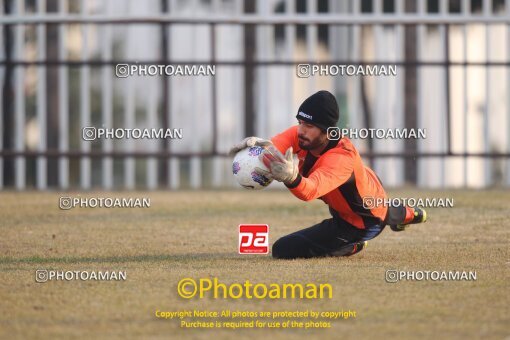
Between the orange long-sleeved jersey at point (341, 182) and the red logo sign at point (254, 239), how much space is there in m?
0.64

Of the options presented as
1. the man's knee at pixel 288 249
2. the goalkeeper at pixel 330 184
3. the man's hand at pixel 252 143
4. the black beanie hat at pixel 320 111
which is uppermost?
the black beanie hat at pixel 320 111

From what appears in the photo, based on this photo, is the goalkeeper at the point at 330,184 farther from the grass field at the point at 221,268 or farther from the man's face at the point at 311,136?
the grass field at the point at 221,268

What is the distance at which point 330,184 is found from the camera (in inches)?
346

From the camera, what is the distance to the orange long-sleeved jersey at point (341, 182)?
28.5 feet

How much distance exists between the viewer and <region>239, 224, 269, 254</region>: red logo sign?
9.68m

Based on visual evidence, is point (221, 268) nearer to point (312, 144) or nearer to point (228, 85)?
point (312, 144)

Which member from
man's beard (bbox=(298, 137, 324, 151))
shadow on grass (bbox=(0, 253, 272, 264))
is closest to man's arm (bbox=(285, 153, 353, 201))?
man's beard (bbox=(298, 137, 324, 151))

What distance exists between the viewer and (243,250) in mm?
→ 9812

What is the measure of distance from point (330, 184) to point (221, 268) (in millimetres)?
1100

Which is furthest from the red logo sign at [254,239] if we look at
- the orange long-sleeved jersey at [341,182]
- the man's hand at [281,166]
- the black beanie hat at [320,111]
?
the man's hand at [281,166]

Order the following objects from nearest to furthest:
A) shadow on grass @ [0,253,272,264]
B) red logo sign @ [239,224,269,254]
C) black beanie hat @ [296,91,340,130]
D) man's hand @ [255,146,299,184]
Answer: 1. man's hand @ [255,146,299,184]
2. black beanie hat @ [296,91,340,130]
3. shadow on grass @ [0,253,272,264]
4. red logo sign @ [239,224,269,254]

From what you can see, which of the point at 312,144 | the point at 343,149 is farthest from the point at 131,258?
the point at 343,149

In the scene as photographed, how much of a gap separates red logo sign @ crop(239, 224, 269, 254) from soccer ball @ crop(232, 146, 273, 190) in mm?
898

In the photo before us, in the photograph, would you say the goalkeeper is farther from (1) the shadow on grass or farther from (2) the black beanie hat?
(1) the shadow on grass
